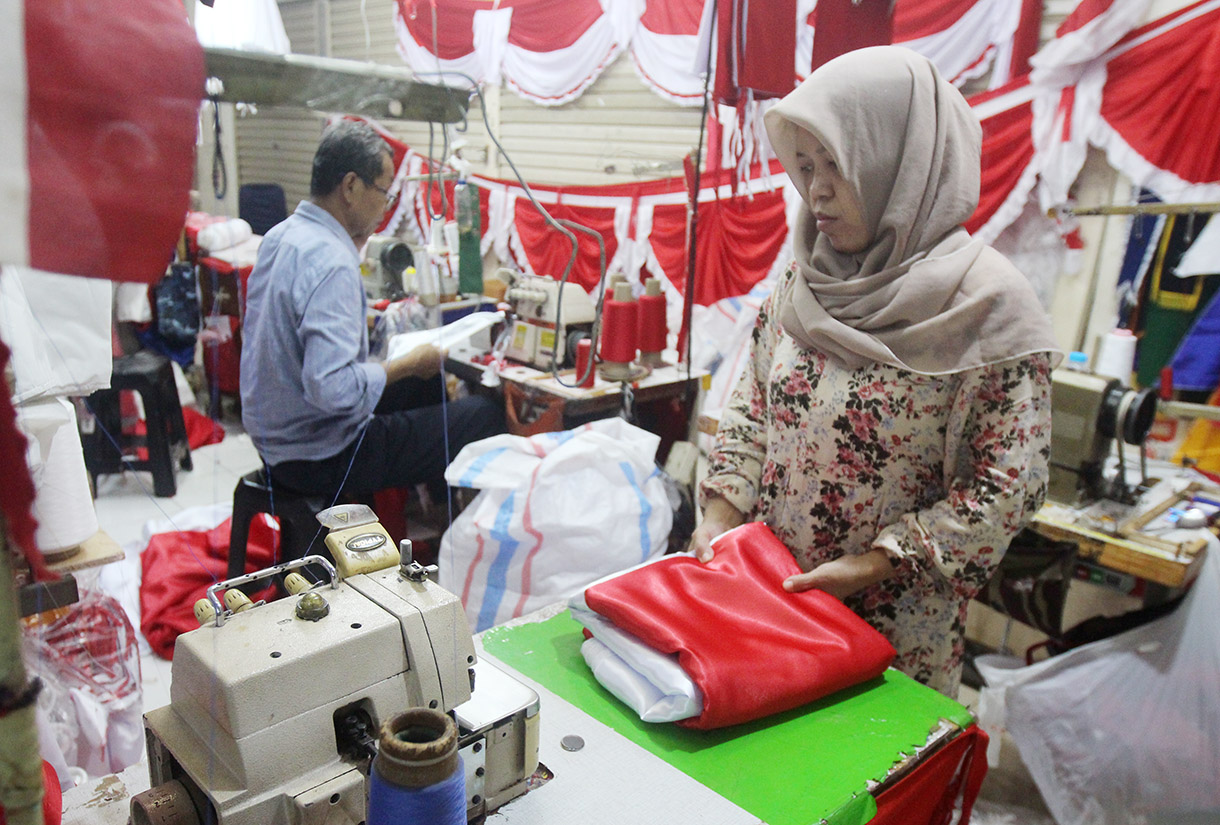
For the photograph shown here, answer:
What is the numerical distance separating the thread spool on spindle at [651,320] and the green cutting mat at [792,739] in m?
2.04

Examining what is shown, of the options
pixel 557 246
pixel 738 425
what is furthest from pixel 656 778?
pixel 557 246

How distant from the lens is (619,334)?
10.4ft

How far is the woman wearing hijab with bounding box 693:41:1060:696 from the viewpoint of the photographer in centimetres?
138

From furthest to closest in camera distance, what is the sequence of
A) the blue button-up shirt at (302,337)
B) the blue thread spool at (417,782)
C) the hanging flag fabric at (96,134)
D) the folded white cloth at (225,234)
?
the blue button-up shirt at (302,337) < the folded white cloth at (225,234) < the blue thread spool at (417,782) < the hanging flag fabric at (96,134)

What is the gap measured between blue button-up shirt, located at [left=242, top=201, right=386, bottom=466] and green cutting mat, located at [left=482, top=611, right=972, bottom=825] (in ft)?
1.71

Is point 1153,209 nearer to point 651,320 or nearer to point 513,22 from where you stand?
point 651,320

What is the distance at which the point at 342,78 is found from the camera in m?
1.03

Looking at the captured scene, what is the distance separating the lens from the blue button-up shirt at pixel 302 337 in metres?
1.09

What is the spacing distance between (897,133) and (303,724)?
1.31 m

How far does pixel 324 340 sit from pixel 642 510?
1.13 meters

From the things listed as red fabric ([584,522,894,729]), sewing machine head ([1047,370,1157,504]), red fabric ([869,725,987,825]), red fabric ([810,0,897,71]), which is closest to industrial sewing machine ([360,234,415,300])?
red fabric ([584,522,894,729])

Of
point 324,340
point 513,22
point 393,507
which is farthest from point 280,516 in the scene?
point 513,22

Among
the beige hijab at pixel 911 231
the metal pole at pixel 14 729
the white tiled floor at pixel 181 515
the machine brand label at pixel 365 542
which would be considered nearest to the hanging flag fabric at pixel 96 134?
A: the metal pole at pixel 14 729

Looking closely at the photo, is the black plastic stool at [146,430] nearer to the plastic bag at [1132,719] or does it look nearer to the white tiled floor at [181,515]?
the white tiled floor at [181,515]
